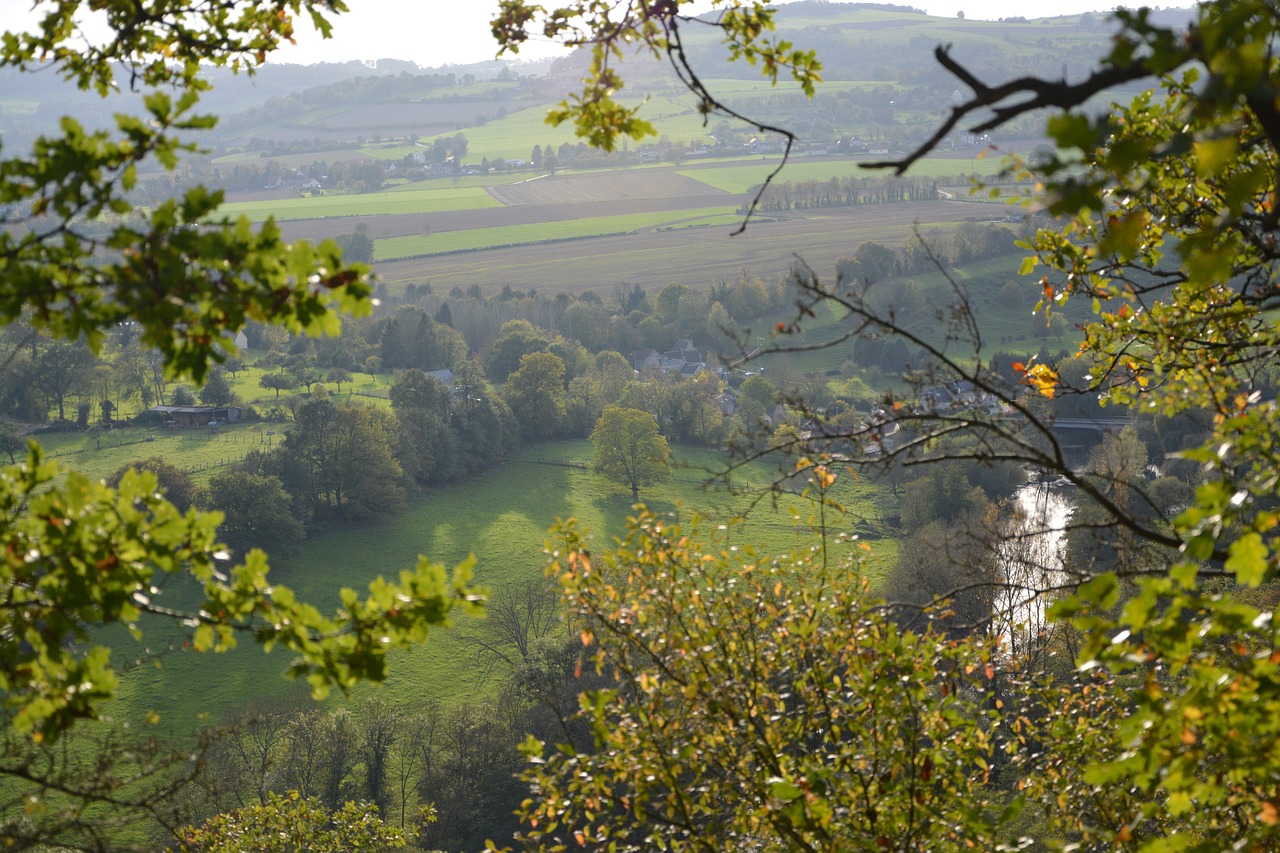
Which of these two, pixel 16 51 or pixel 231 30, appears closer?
pixel 16 51

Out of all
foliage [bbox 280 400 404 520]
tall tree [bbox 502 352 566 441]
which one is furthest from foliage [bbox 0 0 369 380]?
tall tree [bbox 502 352 566 441]

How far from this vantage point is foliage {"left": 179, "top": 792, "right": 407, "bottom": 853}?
20.6 meters

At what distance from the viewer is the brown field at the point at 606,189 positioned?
17638 centimetres

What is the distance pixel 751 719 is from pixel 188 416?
87580 mm

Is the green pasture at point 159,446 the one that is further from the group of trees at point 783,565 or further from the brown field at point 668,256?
the group of trees at point 783,565

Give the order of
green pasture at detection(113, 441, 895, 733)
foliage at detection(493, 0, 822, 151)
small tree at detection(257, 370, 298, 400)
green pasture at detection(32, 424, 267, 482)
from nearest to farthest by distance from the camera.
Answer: foliage at detection(493, 0, 822, 151) → green pasture at detection(113, 441, 895, 733) → green pasture at detection(32, 424, 267, 482) → small tree at detection(257, 370, 298, 400)

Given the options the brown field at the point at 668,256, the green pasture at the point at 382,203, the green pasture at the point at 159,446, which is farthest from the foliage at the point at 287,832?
the green pasture at the point at 382,203

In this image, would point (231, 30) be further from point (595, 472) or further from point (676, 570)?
point (595, 472)

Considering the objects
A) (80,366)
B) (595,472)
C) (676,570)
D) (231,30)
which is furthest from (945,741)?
(80,366)

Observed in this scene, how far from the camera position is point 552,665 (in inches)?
1706

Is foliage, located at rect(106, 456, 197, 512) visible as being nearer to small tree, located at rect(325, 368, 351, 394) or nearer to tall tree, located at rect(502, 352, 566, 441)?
tall tree, located at rect(502, 352, 566, 441)

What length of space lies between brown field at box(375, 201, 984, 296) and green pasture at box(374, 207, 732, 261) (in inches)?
136

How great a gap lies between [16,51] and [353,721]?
39.9 meters

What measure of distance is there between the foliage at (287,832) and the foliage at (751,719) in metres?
13.9
